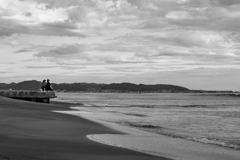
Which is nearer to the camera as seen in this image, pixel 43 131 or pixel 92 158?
pixel 92 158

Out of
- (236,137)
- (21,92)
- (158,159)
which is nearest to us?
(158,159)

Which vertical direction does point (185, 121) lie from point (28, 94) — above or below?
below

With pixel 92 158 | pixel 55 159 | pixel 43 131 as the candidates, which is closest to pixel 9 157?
pixel 55 159

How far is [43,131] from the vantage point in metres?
11.5

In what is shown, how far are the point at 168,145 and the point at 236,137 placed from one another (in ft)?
17.5

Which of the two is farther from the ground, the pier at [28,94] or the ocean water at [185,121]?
the pier at [28,94]

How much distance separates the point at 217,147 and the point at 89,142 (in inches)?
185

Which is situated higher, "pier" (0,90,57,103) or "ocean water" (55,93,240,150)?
"pier" (0,90,57,103)

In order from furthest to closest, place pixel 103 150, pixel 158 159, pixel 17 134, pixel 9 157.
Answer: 1. pixel 17 134
2. pixel 103 150
3. pixel 158 159
4. pixel 9 157

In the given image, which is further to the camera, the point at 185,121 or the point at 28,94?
the point at 28,94

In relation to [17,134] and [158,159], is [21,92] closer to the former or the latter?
[17,134]

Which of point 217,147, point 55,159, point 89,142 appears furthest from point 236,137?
point 55,159

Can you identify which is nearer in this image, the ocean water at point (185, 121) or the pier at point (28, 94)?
the ocean water at point (185, 121)

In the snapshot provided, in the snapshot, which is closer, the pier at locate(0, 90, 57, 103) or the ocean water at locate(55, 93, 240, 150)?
the ocean water at locate(55, 93, 240, 150)
